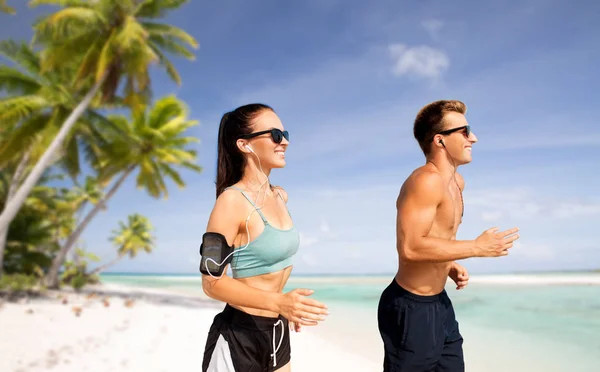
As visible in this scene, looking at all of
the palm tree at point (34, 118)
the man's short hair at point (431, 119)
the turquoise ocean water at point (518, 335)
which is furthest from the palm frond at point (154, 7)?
the man's short hair at point (431, 119)

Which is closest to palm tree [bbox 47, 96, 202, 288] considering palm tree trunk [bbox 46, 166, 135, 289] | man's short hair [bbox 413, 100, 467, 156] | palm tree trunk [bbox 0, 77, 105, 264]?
palm tree trunk [bbox 46, 166, 135, 289]

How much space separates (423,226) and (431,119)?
0.77m

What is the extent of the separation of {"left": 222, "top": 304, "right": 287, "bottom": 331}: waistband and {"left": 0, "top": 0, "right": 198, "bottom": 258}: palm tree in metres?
16.5

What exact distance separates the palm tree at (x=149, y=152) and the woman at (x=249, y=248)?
66.3ft

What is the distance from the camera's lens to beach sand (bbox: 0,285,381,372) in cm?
734

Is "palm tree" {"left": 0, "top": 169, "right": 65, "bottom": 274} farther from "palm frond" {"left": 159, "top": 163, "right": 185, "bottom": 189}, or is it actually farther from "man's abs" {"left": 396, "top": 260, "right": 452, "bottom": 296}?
"man's abs" {"left": 396, "top": 260, "right": 452, "bottom": 296}

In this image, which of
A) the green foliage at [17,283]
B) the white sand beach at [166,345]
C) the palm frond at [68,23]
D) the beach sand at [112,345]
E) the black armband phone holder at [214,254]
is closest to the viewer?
the black armband phone holder at [214,254]

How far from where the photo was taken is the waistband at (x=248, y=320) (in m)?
2.22

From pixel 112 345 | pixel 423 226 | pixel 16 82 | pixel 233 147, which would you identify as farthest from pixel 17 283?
pixel 423 226

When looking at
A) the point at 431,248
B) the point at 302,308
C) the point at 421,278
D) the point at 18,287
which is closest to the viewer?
the point at 302,308

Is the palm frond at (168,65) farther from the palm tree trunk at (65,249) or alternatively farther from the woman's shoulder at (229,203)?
the woman's shoulder at (229,203)

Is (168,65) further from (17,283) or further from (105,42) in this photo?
(17,283)

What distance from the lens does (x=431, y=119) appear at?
9.77ft

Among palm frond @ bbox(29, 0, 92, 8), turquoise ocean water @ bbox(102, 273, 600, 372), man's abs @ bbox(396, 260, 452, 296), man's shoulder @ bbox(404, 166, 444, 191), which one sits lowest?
turquoise ocean water @ bbox(102, 273, 600, 372)
